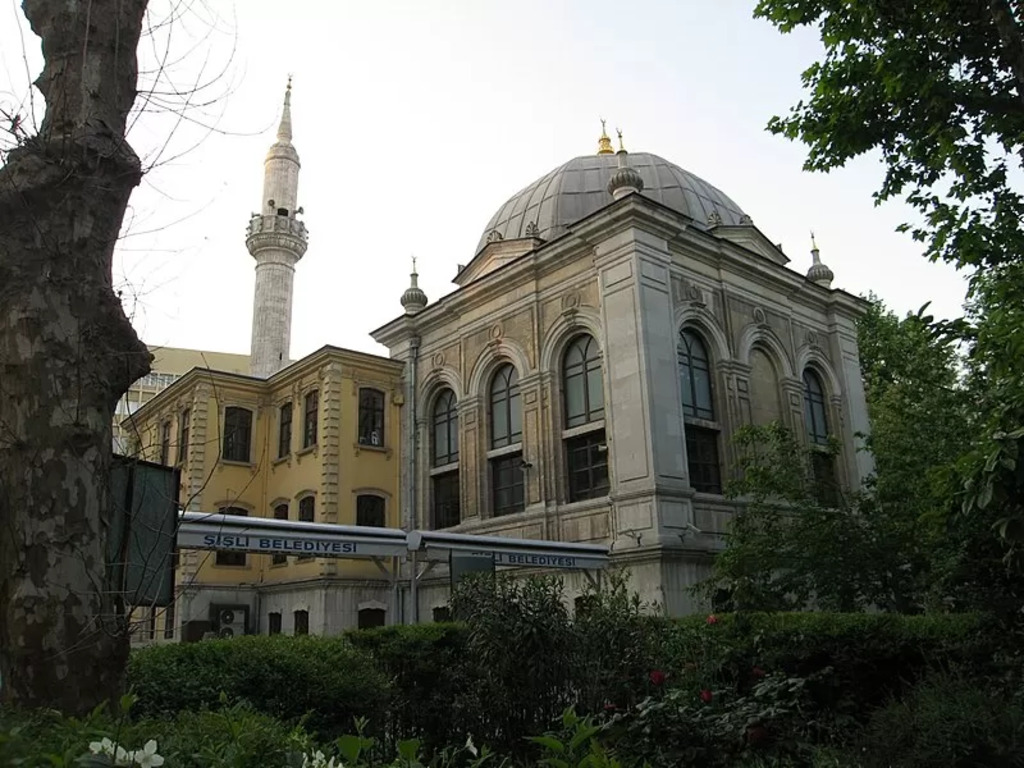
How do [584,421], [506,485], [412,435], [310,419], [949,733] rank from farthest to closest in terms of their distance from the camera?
[310,419], [412,435], [506,485], [584,421], [949,733]

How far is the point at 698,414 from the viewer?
70.6ft

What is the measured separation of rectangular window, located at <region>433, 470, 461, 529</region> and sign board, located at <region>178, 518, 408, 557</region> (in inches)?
303

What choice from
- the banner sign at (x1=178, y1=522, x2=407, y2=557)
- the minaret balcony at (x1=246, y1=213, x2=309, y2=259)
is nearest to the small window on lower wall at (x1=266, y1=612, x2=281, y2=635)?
the banner sign at (x1=178, y1=522, x2=407, y2=557)

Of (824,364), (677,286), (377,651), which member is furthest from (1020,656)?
(824,364)

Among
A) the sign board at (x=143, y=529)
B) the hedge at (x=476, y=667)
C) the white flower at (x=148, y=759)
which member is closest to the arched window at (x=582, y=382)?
→ the hedge at (x=476, y=667)

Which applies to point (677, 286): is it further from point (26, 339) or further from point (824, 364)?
point (26, 339)

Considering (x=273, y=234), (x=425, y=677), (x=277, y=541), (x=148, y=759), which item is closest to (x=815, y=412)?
(x=277, y=541)

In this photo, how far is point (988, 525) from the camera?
8.00 metres

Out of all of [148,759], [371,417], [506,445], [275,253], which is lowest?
[148,759]

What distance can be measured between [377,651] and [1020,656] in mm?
6682

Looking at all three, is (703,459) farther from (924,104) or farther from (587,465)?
(924,104)

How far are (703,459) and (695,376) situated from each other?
2.22 m

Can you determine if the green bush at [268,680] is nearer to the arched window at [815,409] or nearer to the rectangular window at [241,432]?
the arched window at [815,409]

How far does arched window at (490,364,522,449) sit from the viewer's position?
23531 mm
